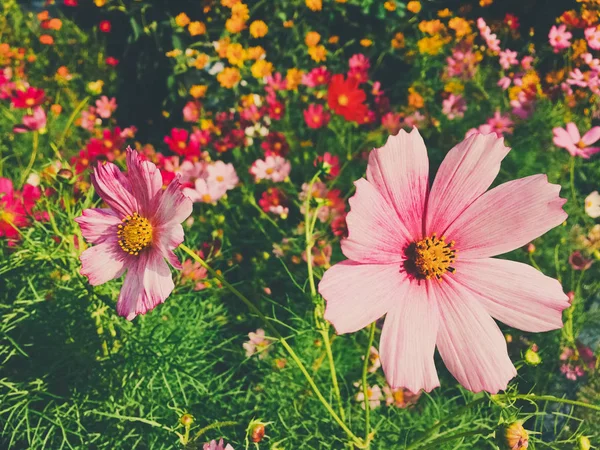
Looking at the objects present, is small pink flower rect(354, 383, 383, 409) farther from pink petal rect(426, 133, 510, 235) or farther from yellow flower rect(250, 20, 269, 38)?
yellow flower rect(250, 20, 269, 38)

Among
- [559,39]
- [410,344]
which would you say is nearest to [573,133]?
[559,39]

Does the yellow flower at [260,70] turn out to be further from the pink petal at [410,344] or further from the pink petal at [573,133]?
the pink petal at [410,344]

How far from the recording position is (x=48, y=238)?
37.4 inches

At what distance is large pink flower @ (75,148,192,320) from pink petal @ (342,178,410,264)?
18 cm

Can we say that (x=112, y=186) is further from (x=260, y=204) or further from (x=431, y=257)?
(x=260, y=204)

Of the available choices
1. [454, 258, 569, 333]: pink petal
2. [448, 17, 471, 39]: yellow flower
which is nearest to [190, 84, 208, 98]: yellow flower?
[448, 17, 471, 39]: yellow flower

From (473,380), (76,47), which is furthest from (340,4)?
(473,380)

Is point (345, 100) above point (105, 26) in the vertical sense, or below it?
below

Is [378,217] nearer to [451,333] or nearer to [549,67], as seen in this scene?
[451,333]

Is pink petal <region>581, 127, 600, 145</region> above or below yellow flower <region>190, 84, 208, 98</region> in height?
below

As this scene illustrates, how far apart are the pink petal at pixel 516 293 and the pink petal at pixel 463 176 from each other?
75mm

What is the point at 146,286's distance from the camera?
547mm

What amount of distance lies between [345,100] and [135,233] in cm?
100

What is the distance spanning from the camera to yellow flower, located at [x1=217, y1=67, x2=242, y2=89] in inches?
65.7
